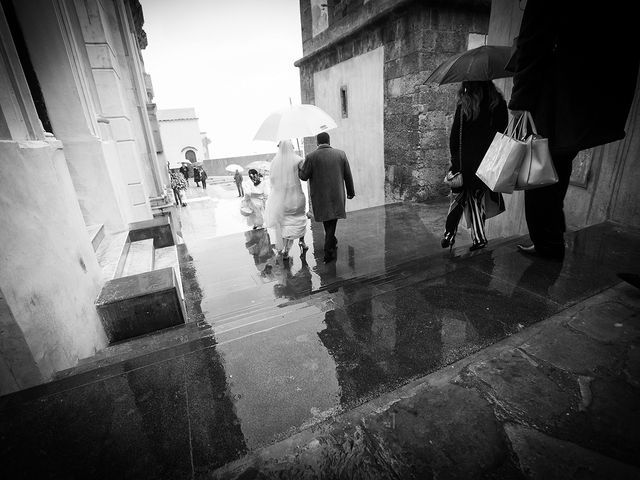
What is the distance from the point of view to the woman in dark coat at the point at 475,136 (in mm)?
3100

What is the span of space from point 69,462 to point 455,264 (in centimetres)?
323

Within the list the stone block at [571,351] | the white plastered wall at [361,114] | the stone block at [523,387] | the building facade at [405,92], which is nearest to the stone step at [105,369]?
the stone block at [523,387]

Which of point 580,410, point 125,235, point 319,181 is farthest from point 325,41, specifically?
point 580,410

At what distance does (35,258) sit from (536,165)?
378 centimetres

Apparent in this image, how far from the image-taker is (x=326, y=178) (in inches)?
170

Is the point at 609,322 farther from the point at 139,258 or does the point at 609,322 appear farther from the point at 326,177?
the point at 139,258

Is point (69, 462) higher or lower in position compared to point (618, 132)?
lower

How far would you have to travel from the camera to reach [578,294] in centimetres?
244

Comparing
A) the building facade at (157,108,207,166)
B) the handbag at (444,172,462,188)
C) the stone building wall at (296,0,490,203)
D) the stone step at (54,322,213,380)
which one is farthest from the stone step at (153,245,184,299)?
the building facade at (157,108,207,166)

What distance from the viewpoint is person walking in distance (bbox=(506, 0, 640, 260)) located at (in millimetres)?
2076

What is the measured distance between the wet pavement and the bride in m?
1.73

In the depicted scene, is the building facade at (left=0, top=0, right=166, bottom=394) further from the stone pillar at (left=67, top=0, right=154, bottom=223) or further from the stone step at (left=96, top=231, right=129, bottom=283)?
the stone step at (left=96, top=231, right=129, bottom=283)

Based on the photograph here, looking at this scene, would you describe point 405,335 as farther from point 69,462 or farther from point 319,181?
point 319,181

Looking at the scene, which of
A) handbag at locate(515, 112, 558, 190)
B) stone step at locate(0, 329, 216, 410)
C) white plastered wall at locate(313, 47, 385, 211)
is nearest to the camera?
stone step at locate(0, 329, 216, 410)
